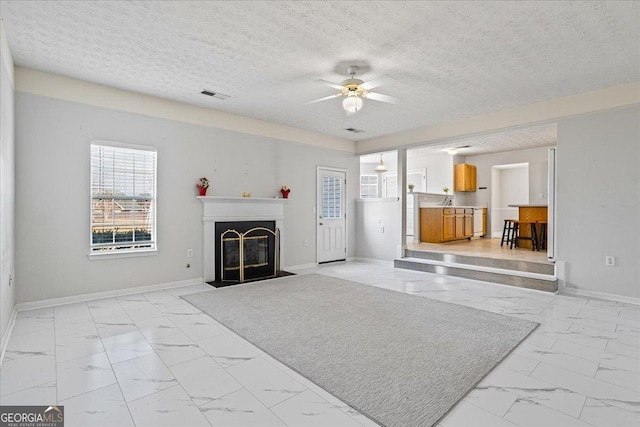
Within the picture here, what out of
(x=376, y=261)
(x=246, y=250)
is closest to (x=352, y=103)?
(x=246, y=250)

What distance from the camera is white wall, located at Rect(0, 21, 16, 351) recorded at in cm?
290

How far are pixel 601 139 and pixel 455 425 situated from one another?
468cm

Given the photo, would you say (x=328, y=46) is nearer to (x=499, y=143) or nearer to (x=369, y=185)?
(x=499, y=143)

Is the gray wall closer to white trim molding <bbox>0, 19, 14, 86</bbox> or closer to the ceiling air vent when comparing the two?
white trim molding <bbox>0, 19, 14, 86</bbox>

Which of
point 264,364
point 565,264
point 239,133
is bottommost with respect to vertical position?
point 264,364

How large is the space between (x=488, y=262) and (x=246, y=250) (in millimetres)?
4275

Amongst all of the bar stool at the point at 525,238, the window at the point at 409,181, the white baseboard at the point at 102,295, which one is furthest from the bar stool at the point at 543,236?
the white baseboard at the point at 102,295

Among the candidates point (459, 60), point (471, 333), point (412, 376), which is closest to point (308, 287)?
point (471, 333)

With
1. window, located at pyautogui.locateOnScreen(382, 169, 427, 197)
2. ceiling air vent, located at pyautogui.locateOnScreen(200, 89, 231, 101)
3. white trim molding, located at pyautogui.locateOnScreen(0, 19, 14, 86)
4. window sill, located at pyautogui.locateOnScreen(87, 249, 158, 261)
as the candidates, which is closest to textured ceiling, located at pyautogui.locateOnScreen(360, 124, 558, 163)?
window, located at pyautogui.locateOnScreen(382, 169, 427, 197)

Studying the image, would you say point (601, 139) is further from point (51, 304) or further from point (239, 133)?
point (51, 304)

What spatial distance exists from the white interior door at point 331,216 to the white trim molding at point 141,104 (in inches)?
40.6

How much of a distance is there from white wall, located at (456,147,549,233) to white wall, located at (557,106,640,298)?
4056 millimetres

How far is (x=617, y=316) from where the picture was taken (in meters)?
3.78

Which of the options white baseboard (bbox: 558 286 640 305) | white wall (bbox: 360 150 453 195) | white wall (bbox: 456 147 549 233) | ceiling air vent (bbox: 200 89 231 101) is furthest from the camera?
white wall (bbox: 360 150 453 195)
